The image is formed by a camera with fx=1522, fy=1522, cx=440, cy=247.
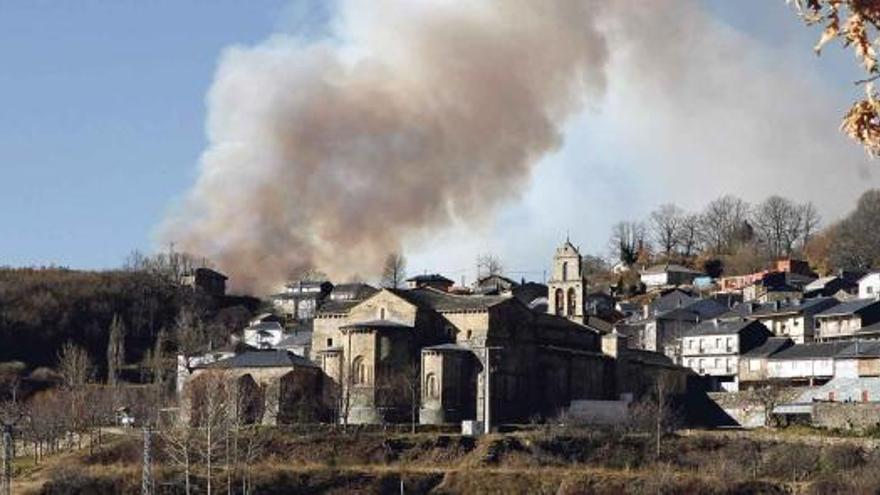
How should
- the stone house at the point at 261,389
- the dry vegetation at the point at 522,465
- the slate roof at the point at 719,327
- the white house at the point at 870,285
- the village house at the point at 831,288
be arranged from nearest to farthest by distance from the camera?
the dry vegetation at the point at 522,465
the stone house at the point at 261,389
the slate roof at the point at 719,327
the white house at the point at 870,285
the village house at the point at 831,288

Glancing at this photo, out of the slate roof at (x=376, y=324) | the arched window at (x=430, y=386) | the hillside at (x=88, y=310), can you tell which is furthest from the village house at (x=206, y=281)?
the arched window at (x=430, y=386)

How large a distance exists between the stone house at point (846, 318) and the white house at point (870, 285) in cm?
729

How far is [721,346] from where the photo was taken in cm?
9231

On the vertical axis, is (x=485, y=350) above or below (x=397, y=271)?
below

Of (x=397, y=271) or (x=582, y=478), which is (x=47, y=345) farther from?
(x=582, y=478)

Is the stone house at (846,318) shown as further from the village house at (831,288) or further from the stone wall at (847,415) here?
the stone wall at (847,415)

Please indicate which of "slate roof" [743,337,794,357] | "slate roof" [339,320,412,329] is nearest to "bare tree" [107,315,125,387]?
"slate roof" [339,320,412,329]

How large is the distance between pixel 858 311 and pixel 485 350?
26355 mm

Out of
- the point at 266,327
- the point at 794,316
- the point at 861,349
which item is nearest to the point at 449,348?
the point at 861,349

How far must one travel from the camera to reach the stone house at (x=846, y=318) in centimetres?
9000

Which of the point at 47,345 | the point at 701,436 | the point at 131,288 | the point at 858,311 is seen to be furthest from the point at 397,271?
the point at 701,436

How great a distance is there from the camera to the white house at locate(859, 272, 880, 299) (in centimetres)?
10131

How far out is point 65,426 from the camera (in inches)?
3012

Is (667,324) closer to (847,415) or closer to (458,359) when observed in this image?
(458,359)
